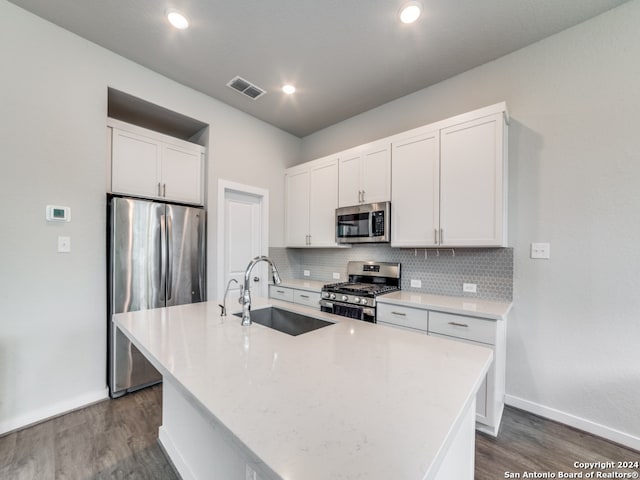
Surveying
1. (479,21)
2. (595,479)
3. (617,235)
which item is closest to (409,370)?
(595,479)

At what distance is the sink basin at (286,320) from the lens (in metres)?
1.73

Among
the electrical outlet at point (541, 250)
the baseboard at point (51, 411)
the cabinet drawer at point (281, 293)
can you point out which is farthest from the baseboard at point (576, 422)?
the baseboard at point (51, 411)

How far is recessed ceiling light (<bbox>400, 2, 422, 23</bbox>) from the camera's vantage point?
1.95m

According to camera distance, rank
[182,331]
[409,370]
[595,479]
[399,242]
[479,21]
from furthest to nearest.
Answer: [399,242] < [479,21] < [595,479] < [182,331] < [409,370]

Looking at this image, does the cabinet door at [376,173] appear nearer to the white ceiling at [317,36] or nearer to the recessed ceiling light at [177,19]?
the white ceiling at [317,36]

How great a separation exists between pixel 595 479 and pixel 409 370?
1.67m

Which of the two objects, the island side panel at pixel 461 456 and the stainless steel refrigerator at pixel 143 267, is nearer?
the island side panel at pixel 461 456

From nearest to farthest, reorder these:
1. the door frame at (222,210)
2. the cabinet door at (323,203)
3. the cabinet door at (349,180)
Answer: the cabinet door at (349,180)
the door frame at (222,210)
the cabinet door at (323,203)

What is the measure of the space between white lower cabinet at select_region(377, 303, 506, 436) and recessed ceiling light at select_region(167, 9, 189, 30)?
2901 mm

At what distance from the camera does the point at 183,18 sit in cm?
211

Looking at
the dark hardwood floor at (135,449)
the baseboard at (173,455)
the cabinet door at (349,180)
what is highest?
the cabinet door at (349,180)

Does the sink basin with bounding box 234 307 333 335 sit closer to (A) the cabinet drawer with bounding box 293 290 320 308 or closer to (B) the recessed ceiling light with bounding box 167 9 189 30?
(A) the cabinet drawer with bounding box 293 290 320 308

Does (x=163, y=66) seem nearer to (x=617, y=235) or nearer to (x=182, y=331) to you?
(x=182, y=331)

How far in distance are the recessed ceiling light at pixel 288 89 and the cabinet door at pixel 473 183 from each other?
165 centimetres
